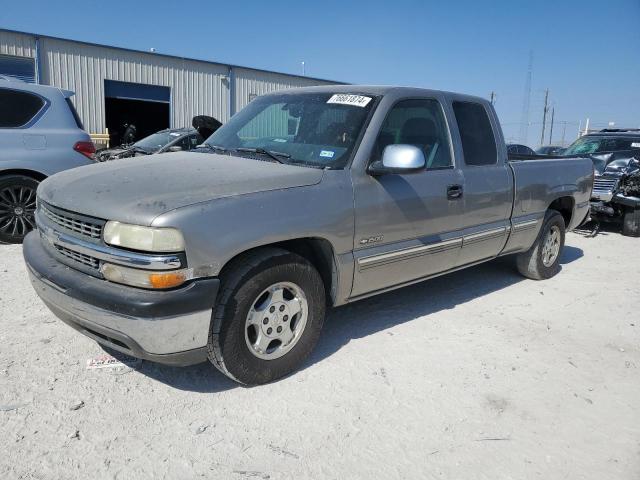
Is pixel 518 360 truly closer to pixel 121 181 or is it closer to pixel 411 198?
pixel 411 198

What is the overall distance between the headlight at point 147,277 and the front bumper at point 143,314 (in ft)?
0.12

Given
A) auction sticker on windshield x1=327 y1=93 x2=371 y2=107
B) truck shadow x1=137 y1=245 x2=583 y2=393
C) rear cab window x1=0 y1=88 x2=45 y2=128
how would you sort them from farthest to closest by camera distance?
rear cab window x1=0 y1=88 x2=45 y2=128 < auction sticker on windshield x1=327 y1=93 x2=371 y2=107 < truck shadow x1=137 y1=245 x2=583 y2=393

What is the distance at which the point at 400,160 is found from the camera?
3305 mm

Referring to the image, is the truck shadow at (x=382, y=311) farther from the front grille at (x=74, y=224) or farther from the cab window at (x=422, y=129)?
the cab window at (x=422, y=129)

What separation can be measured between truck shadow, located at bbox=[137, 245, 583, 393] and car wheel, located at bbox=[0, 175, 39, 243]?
390 cm

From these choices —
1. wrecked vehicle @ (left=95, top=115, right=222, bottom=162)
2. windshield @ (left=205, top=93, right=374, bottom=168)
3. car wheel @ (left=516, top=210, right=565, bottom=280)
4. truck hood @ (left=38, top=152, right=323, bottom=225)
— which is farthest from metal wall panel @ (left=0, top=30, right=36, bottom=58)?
car wheel @ (left=516, top=210, right=565, bottom=280)

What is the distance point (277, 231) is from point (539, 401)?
1.88m

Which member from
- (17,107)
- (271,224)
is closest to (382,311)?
(271,224)

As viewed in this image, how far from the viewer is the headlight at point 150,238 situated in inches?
99.7

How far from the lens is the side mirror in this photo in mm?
3287

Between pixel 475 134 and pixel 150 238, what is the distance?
3.06 meters

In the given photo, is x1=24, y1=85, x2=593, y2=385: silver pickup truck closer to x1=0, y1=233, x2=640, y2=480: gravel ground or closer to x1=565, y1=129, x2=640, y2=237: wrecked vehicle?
x1=0, y1=233, x2=640, y2=480: gravel ground

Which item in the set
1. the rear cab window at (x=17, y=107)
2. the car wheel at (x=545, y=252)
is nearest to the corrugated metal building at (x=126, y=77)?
the rear cab window at (x=17, y=107)

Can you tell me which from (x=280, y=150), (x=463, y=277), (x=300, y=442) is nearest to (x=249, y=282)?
(x=300, y=442)
